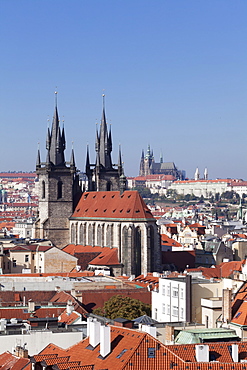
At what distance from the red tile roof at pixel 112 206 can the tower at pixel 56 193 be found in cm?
162

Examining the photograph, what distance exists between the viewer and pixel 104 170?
122812 millimetres

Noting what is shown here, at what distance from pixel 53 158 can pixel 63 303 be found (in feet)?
197

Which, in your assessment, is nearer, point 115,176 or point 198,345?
point 198,345

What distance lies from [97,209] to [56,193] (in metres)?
7.29

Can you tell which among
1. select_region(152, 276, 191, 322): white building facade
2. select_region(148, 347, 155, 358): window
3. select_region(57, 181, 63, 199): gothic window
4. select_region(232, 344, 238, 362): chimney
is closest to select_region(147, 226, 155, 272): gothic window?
select_region(57, 181, 63, 199): gothic window

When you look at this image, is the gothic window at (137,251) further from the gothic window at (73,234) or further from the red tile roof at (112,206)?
the gothic window at (73,234)

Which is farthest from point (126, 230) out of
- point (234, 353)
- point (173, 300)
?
point (234, 353)

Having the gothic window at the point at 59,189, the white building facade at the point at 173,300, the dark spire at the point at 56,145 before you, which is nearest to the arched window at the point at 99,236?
the gothic window at the point at 59,189

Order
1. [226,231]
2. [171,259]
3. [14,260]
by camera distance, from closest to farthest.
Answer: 1. [14,260]
2. [171,259]
3. [226,231]

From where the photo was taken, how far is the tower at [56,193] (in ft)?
378

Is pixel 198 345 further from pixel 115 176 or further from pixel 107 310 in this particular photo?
pixel 115 176

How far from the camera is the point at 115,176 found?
404 feet

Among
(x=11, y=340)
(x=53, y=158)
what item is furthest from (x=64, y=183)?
(x=11, y=340)

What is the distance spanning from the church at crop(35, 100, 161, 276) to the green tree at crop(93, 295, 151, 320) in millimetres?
39923
